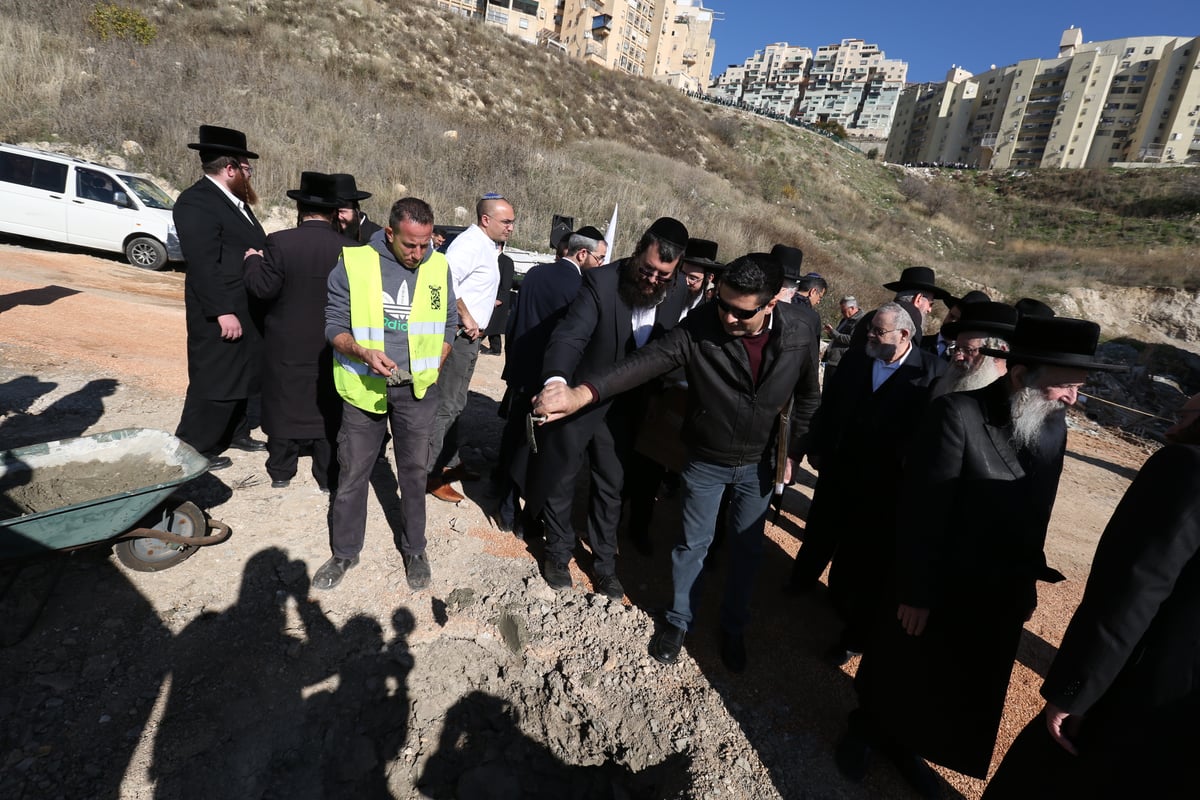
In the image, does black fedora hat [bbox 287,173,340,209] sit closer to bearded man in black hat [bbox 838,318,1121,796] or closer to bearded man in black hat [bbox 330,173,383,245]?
bearded man in black hat [bbox 330,173,383,245]

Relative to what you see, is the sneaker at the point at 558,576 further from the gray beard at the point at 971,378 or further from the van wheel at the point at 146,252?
the van wheel at the point at 146,252

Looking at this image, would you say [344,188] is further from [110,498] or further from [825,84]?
[825,84]

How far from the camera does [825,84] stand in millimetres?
100062

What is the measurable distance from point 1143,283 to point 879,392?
88.7 feet

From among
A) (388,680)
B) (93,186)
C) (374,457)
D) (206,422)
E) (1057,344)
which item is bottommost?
(388,680)

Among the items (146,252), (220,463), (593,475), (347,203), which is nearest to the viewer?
(593,475)

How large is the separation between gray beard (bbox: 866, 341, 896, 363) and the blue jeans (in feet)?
3.24

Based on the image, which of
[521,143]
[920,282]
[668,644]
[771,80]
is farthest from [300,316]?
[771,80]

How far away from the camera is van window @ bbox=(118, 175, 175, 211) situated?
10.1 metres

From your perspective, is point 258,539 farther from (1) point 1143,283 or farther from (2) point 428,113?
(1) point 1143,283

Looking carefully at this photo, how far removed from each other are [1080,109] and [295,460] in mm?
85940

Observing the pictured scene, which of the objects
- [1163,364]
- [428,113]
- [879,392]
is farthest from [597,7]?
[879,392]

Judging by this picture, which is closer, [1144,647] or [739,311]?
[1144,647]

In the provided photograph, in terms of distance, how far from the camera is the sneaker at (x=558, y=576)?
3479 mm
